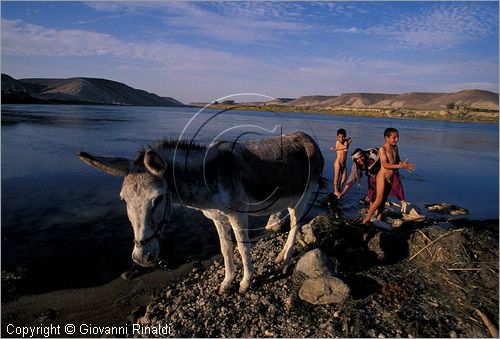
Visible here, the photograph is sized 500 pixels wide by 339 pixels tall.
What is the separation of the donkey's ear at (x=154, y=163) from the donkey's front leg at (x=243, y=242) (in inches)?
78.4

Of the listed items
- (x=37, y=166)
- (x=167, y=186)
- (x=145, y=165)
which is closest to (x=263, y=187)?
(x=167, y=186)

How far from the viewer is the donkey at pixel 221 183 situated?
177 inches

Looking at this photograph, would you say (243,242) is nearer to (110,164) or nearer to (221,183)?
(221,183)

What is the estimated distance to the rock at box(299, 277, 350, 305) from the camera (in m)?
6.11

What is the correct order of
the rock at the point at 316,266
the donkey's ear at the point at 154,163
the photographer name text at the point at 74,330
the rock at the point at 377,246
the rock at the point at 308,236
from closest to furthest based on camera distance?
the donkey's ear at the point at 154,163 < the photographer name text at the point at 74,330 < the rock at the point at 316,266 < the rock at the point at 377,246 < the rock at the point at 308,236

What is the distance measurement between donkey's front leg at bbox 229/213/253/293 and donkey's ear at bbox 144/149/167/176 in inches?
78.4

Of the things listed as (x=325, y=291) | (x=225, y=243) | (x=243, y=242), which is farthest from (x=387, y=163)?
(x=225, y=243)

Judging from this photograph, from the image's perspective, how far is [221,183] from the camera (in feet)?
18.6

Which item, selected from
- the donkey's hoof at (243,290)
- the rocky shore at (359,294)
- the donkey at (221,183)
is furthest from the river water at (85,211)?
the donkey's hoof at (243,290)

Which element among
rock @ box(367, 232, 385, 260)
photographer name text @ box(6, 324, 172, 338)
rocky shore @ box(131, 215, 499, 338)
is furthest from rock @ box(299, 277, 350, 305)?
photographer name text @ box(6, 324, 172, 338)

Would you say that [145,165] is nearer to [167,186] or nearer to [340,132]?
[167,186]

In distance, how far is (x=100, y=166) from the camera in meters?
4.52

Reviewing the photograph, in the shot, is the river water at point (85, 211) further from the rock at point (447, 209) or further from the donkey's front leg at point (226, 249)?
the donkey's front leg at point (226, 249)

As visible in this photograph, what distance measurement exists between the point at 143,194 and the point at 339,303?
14.2 feet
